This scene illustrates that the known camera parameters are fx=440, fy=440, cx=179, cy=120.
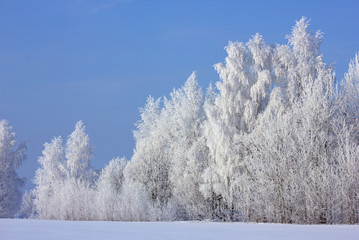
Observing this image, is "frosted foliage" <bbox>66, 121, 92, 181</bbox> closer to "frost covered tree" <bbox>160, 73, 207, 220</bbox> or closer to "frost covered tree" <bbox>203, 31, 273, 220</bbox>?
"frost covered tree" <bbox>160, 73, 207, 220</bbox>

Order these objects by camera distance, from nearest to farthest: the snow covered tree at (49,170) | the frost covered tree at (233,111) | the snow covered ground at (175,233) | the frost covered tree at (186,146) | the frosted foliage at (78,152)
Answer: the snow covered ground at (175,233)
the frost covered tree at (233,111)
the frost covered tree at (186,146)
the snow covered tree at (49,170)
the frosted foliage at (78,152)

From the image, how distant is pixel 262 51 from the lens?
28.0 metres

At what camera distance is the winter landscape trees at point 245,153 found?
1927cm

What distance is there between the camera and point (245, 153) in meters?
26.1

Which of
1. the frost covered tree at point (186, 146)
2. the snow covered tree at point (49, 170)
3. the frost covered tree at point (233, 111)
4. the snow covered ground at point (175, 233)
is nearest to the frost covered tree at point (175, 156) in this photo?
the frost covered tree at point (186, 146)

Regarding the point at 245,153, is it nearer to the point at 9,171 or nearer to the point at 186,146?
the point at 186,146

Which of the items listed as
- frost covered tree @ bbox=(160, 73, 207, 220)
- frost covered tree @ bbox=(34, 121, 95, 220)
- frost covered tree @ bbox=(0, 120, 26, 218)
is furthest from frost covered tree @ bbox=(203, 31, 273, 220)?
frost covered tree @ bbox=(0, 120, 26, 218)

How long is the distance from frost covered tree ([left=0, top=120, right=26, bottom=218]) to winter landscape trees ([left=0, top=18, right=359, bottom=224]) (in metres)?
2.21

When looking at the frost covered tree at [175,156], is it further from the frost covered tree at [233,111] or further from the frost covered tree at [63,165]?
the frost covered tree at [63,165]

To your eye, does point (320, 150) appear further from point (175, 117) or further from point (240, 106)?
point (175, 117)

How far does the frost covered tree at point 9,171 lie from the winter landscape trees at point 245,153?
2212mm

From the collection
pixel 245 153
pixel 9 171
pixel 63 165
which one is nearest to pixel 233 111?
pixel 245 153

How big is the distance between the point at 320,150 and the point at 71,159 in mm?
23589

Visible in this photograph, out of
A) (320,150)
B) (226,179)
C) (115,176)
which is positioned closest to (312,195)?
(320,150)
